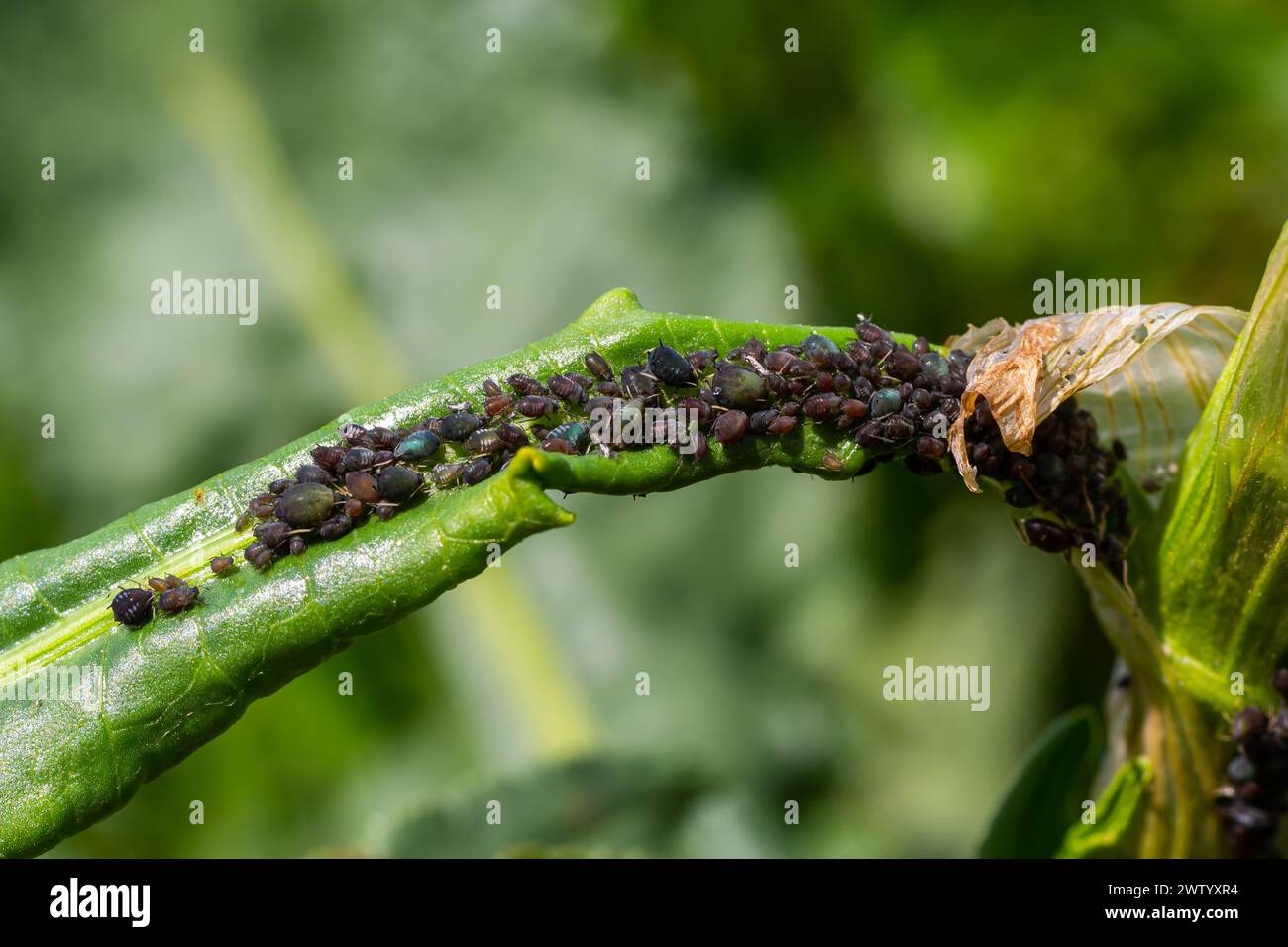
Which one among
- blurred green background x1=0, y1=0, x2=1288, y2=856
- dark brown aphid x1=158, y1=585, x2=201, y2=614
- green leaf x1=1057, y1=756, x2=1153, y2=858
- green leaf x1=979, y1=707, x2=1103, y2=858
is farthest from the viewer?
blurred green background x1=0, y1=0, x2=1288, y2=856

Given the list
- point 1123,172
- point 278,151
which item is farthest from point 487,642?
point 1123,172

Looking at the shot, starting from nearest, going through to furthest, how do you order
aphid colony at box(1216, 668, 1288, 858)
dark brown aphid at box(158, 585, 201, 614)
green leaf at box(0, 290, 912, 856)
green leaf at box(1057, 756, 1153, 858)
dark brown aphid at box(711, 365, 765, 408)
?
green leaf at box(0, 290, 912, 856) < dark brown aphid at box(158, 585, 201, 614) < dark brown aphid at box(711, 365, 765, 408) < aphid colony at box(1216, 668, 1288, 858) < green leaf at box(1057, 756, 1153, 858)

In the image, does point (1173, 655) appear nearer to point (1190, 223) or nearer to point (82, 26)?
point (1190, 223)

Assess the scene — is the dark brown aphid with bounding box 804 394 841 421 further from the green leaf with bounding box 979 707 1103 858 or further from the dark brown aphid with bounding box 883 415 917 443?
the green leaf with bounding box 979 707 1103 858

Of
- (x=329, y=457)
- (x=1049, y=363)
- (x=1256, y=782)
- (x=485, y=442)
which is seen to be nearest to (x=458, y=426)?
(x=485, y=442)

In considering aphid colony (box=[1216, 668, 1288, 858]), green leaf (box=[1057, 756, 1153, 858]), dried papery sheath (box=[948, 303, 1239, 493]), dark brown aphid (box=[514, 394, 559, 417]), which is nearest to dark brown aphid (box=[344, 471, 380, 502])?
dark brown aphid (box=[514, 394, 559, 417])

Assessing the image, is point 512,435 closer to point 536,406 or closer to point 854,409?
point 536,406

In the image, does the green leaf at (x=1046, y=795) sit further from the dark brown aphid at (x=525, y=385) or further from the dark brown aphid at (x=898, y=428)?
the dark brown aphid at (x=525, y=385)
